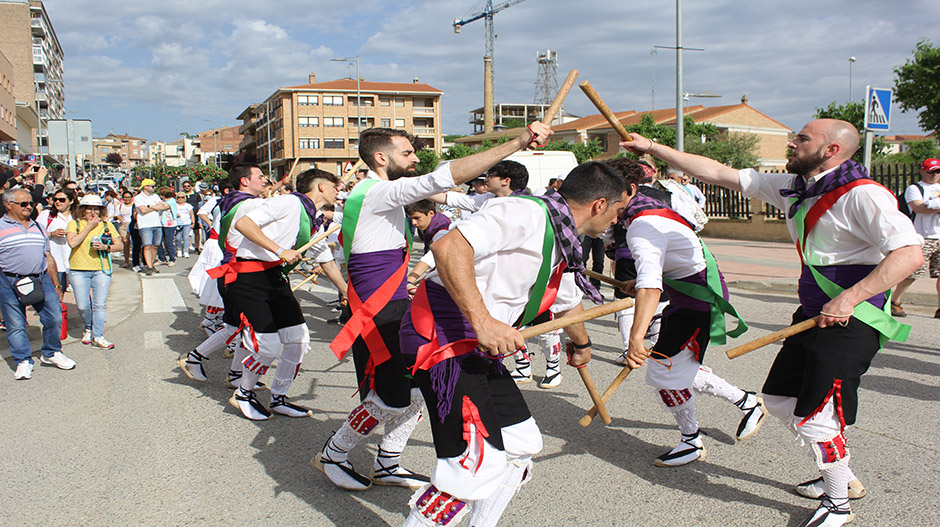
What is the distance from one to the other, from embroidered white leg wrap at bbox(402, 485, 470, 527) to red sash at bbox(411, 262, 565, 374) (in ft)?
1.60

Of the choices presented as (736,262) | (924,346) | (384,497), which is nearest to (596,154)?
(736,262)

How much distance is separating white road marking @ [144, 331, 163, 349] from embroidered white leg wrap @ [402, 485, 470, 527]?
616 centimetres

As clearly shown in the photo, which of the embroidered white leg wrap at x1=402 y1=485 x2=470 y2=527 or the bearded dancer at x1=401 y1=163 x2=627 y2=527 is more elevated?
the bearded dancer at x1=401 y1=163 x2=627 y2=527

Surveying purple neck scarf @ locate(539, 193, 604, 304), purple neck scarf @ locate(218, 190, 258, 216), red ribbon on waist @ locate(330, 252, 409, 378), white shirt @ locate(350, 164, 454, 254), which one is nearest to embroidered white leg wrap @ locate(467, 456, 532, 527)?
purple neck scarf @ locate(539, 193, 604, 304)

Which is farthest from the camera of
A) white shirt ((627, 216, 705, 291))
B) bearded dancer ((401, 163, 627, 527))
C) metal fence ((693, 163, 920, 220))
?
metal fence ((693, 163, 920, 220))

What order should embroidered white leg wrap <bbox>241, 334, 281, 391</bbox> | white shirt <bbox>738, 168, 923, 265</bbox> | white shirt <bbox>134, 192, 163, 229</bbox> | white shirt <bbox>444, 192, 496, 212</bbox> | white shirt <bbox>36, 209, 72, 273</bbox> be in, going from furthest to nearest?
white shirt <bbox>134, 192, 163, 229</bbox> < white shirt <bbox>36, 209, 72, 273</bbox> < white shirt <bbox>444, 192, 496, 212</bbox> < embroidered white leg wrap <bbox>241, 334, 281, 391</bbox> < white shirt <bbox>738, 168, 923, 265</bbox>

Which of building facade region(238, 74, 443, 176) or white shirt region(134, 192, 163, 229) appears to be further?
building facade region(238, 74, 443, 176)

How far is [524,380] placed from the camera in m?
5.98

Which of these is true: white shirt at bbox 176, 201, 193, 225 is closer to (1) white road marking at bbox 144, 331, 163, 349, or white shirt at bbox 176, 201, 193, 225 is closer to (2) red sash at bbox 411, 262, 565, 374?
(1) white road marking at bbox 144, 331, 163, 349

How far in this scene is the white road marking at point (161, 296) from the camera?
10414mm

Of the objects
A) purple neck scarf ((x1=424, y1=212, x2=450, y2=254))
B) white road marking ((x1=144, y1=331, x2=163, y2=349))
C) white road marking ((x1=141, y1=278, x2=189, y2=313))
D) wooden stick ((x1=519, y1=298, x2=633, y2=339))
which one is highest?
purple neck scarf ((x1=424, y1=212, x2=450, y2=254))

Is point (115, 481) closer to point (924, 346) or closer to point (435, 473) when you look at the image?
point (435, 473)

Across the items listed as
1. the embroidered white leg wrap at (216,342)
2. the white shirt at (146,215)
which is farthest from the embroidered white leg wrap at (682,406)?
the white shirt at (146,215)

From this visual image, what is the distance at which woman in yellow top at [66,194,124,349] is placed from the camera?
7.63 m
